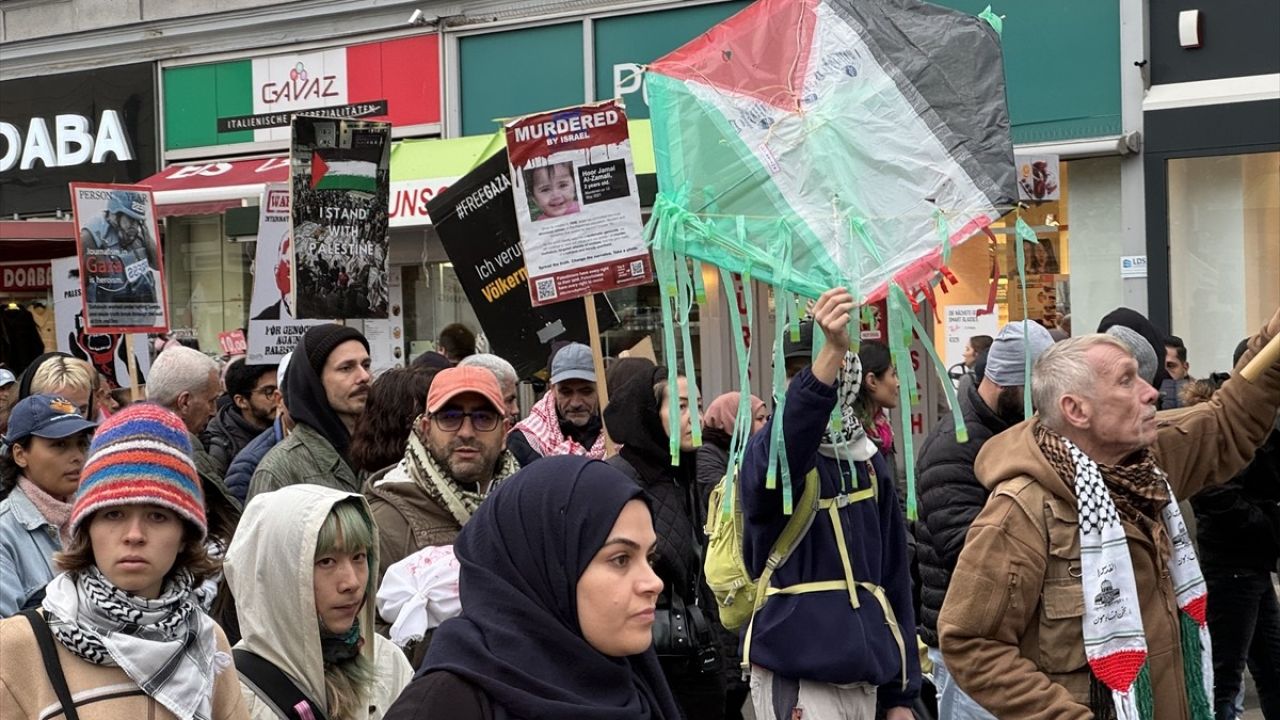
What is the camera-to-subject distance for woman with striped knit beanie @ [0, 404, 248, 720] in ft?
11.9

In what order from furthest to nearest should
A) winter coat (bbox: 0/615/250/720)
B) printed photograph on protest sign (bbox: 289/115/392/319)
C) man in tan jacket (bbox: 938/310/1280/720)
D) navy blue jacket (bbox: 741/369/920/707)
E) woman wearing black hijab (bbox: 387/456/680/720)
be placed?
printed photograph on protest sign (bbox: 289/115/392/319) → navy blue jacket (bbox: 741/369/920/707) → man in tan jacket (bbox: 938/310/1280/720) → winter coat (bbox: 0/615/250/720) → woman wearing black hijab (bbox: 387/456/680/720)

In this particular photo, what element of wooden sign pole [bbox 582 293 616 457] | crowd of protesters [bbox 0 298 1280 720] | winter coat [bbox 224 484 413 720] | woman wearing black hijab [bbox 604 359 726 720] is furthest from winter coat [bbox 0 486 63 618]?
wooden sign pole [bbox 582 293 616 457]

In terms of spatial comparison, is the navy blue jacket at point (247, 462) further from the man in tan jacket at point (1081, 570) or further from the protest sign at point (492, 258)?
the man in tan jacket at point (1081, 570)

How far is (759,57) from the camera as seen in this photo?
4.88 m

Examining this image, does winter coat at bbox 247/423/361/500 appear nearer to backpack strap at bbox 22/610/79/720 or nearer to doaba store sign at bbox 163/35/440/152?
backpack strap at bbox 22/610/79/720

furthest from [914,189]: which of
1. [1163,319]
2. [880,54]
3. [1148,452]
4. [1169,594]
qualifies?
[1163,319]

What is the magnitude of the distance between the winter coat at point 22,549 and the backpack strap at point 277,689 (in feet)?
4.44

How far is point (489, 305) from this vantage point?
8703 mm

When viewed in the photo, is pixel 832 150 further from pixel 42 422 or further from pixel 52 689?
pixel 42 422

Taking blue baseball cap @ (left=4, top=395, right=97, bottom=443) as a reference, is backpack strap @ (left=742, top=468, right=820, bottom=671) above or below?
below

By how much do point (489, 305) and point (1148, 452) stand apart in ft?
14.6

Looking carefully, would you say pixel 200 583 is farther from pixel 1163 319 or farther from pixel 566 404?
pixel 1163 319

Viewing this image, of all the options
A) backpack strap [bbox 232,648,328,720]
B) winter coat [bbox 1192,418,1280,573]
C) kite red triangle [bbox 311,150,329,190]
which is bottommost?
winter coat [bbox 1192,418,1280,573]

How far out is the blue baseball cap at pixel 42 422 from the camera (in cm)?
567
